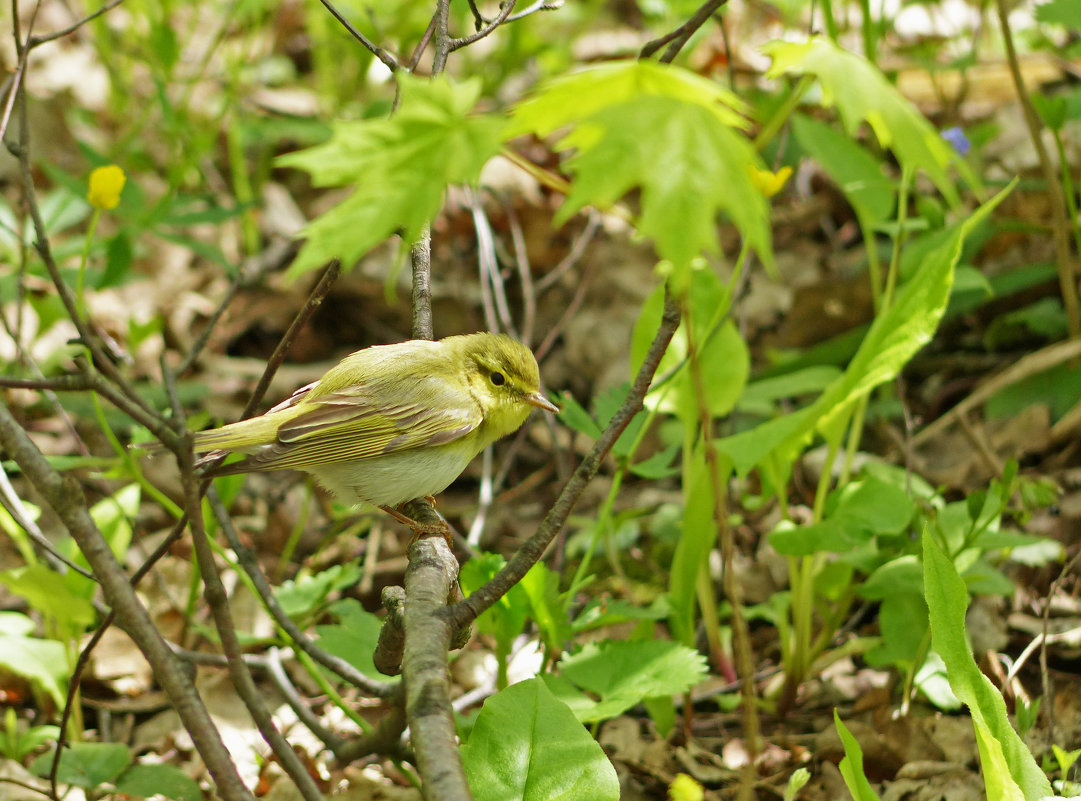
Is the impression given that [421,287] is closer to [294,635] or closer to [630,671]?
[294,635]

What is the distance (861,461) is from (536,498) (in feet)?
4.98

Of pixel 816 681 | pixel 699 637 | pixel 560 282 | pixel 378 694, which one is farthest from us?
pixel 560 282

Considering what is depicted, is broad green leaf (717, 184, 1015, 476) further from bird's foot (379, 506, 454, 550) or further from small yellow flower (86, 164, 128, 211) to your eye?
small yellow flower (86, 164, 128, 211)

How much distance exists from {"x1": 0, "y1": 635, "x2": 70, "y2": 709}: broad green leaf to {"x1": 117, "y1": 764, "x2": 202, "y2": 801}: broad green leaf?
0.44 m

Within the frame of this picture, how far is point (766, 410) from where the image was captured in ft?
12.7

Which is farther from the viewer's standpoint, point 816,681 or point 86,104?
point 86,104

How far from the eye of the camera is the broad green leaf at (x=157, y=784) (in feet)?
7.91

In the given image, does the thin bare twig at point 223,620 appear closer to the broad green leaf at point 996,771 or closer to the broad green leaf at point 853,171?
the broad green leaf at point 996,771

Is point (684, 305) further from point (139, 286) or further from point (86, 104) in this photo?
point (86, 104)

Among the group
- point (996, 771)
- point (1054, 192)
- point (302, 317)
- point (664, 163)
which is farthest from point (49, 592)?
point (1054, 192)

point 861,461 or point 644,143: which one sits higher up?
point 644,143

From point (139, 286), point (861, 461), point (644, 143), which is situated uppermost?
point (644, 143)

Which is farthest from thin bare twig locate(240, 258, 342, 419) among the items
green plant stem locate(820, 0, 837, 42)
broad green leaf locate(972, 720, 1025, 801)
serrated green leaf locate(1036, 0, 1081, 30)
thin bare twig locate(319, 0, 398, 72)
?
serrated green leaf locate(1036, 0, 1081, 30)

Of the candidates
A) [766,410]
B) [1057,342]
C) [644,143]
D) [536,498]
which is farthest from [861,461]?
[644,143]
